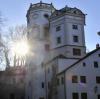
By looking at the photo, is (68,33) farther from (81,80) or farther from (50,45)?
(81,80)

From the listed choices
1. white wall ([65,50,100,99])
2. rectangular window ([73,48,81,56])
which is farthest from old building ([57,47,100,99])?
rectangular window ([73,48,81,56])

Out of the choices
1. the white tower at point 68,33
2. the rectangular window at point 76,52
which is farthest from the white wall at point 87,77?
the white tower at point 68,33

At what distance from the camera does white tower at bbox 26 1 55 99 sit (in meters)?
53.3

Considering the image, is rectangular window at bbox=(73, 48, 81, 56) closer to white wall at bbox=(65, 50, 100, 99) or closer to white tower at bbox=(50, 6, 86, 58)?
white tower at bbox=(50, 6, 86, 58)

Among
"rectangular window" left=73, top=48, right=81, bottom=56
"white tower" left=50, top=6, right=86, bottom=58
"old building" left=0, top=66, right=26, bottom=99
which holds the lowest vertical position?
"old building" left=0, top=66, right=26, bottom=99

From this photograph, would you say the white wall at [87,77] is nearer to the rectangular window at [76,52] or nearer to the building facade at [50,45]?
the building facade at [50,45]

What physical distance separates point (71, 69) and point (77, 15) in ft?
43.1

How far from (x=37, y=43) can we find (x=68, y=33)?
7.73 m

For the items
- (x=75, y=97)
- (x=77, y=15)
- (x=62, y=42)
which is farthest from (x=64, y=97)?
(x=77, y=15)

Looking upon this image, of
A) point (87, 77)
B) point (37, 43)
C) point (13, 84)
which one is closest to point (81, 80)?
point (87, 77)

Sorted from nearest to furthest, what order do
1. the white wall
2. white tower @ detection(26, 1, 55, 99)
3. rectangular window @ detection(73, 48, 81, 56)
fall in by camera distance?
the white wall
rectangular window @ detection(73, 48, 81, 56)
white tower @ detection(26, 1, 55, 99)

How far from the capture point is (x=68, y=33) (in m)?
51.5

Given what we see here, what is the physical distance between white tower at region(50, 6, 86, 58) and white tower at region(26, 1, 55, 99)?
3099 mm

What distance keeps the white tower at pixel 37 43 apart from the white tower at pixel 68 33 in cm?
A: 310
